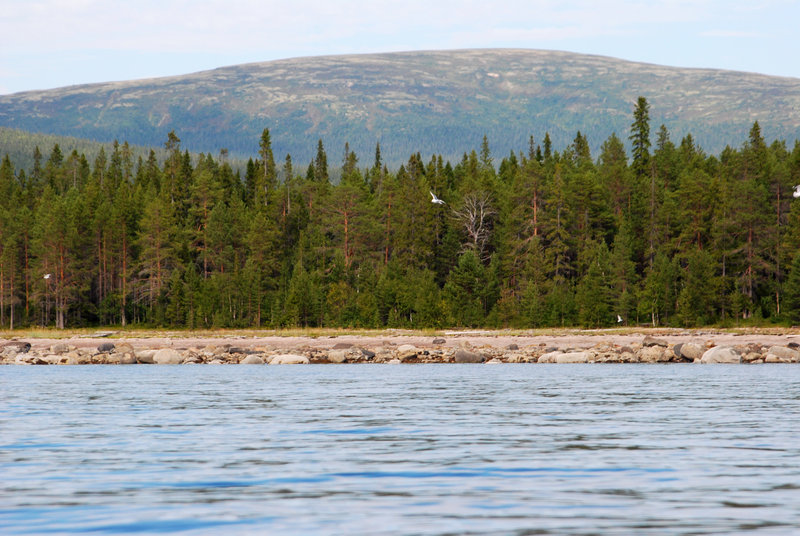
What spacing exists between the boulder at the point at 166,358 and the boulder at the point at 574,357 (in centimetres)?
2038

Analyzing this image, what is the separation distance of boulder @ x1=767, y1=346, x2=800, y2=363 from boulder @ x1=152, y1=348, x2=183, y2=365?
30268 millimetres

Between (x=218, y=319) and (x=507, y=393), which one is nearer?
(x=507, y=393)

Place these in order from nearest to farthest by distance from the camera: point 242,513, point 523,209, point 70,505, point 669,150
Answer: point 242,513 → point 70,505 → point 523,209 → point 669,150

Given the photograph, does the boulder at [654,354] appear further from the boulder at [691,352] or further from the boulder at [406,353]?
the boulder at [406,353]

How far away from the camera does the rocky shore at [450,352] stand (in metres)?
44.6

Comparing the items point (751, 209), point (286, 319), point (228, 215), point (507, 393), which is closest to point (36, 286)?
point (228, 215)

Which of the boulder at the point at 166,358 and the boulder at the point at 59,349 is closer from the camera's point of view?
the boulder at the point at 166,358

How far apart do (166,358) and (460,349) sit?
52.3 feet

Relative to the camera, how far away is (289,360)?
4734 centimetres

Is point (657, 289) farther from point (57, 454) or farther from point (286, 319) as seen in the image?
point (57, 454)

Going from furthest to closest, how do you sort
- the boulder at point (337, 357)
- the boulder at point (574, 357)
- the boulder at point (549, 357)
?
the boulder at point (337, 357), the boulder at point (549, 357), the boulder at point (574, 357)

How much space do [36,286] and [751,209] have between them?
6769 cm

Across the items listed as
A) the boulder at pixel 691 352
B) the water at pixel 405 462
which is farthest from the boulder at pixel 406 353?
the water at pixel 405 462

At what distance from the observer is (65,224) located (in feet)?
303
